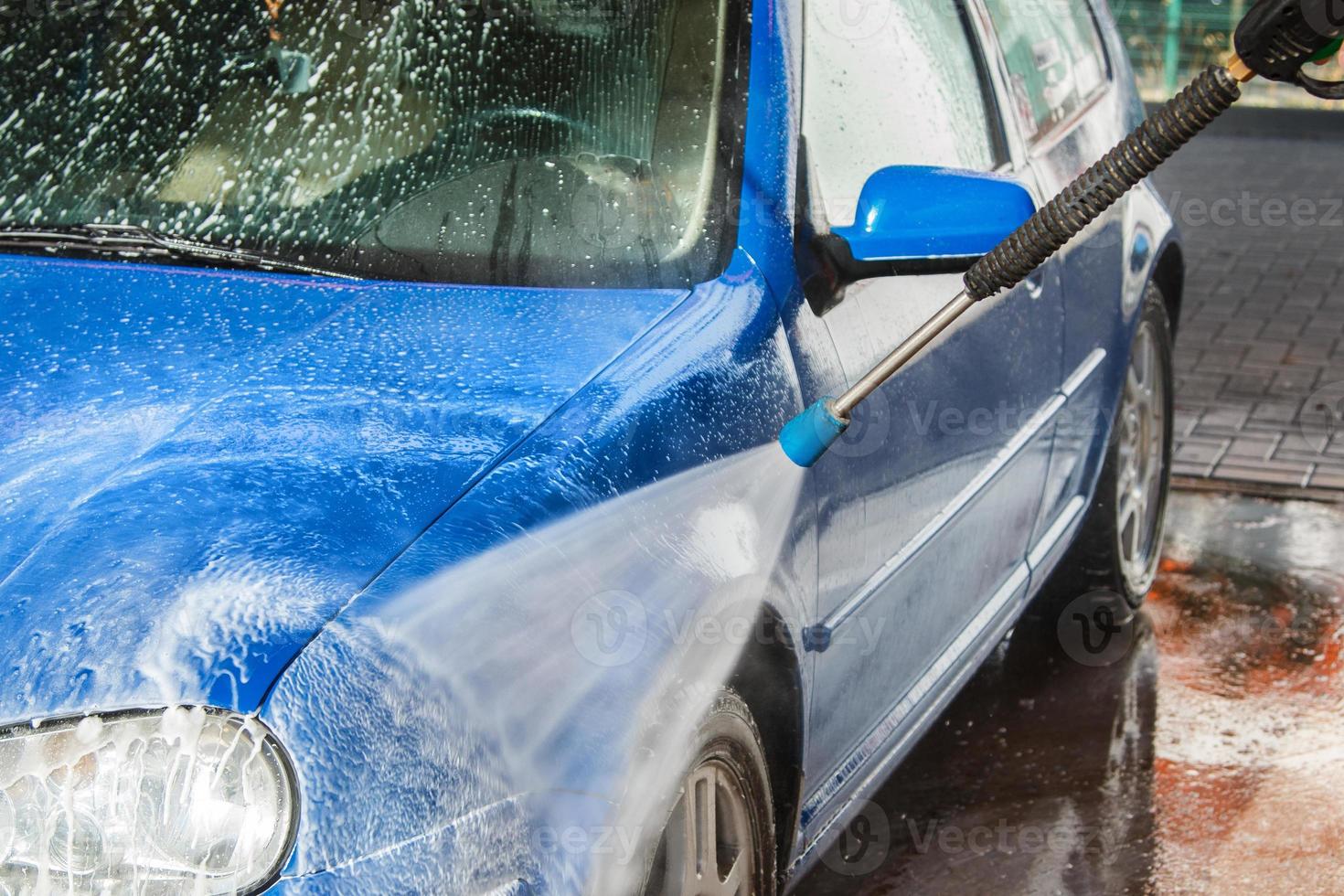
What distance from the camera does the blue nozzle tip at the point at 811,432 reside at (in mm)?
2383

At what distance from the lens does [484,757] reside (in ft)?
6.01

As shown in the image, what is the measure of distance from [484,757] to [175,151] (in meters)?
1.39

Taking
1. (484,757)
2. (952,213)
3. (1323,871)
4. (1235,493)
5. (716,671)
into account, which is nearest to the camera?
(484,757)

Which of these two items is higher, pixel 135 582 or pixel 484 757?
pixel 135 582

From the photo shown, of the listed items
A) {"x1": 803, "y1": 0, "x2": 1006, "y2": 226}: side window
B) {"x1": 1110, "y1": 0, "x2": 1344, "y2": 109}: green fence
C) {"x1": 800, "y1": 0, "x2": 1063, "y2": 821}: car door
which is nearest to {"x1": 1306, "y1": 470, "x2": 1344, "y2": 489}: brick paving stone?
{"x1": 800, "y1": 0, "x2": 1063, "y2": 821}: car door

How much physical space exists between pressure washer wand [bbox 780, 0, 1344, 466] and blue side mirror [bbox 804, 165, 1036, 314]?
0.36m

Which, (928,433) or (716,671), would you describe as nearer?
(716,671)

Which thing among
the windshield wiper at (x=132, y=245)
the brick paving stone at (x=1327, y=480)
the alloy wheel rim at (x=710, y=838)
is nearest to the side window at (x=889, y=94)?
the windshield wiper at (x=132, y=245)

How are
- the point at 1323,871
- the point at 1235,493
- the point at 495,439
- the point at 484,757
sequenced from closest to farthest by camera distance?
1. the point at 484,757
2. the point at 495,439
3. the point at 1323,871
4. the point at 1235,493

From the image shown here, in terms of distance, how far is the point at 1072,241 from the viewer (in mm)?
3852

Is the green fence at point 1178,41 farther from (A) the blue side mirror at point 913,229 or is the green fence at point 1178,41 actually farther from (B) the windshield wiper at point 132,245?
(B) the windshield wiper at point 132,245

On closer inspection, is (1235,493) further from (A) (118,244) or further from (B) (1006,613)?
(A) (118,244)

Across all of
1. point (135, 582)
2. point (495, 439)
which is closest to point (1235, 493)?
point (495, 439)

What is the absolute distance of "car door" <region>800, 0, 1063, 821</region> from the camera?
2.74m
